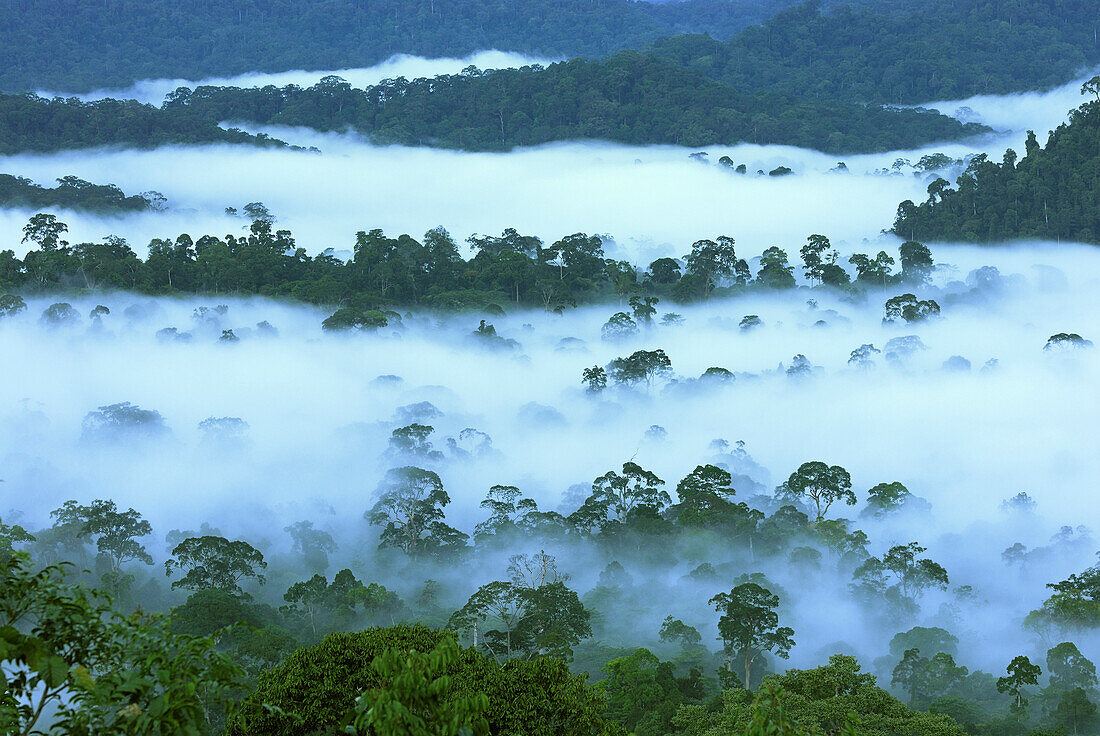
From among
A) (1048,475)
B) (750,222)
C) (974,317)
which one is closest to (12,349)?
(1048,475)

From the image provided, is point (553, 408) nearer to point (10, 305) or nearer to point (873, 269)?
point (873, 269)

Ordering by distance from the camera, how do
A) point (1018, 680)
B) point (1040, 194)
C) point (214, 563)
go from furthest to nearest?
point (1040, 194), point (214, 563), point (1018, 680)

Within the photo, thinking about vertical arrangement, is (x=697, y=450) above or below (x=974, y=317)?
below

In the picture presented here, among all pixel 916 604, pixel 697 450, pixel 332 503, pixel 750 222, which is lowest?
pixel 916 604

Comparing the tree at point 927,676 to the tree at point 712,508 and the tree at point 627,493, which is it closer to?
the tree at point 712,508

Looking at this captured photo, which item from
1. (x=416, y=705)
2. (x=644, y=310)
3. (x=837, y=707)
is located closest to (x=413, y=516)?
(x=837, y=707)

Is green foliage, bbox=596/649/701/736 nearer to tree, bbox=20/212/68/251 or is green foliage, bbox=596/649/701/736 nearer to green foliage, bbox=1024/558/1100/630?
green foliage, bbox=1024/558/1100/630

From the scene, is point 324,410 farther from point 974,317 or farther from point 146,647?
point 146,647
